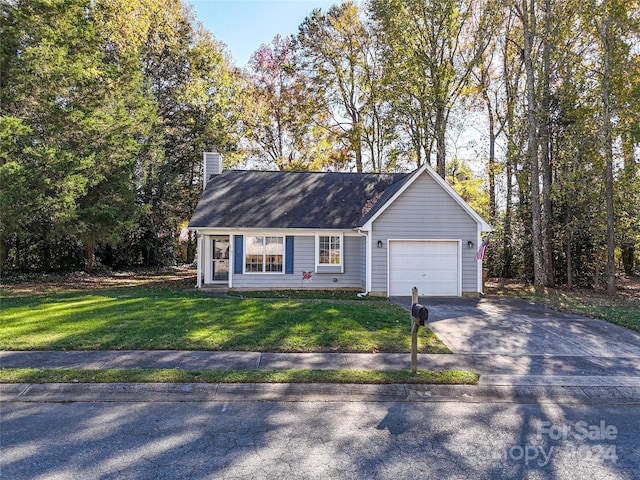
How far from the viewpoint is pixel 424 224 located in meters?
14.0

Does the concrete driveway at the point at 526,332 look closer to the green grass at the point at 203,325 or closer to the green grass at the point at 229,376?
the green grass at the point at 203,325

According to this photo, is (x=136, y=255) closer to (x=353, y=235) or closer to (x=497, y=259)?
(x=353, y=235)

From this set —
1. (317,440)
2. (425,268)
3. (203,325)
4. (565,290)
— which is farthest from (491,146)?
(317,440)

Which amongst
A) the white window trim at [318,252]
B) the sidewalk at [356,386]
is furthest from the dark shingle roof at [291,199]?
the sidewalk at [356,386]

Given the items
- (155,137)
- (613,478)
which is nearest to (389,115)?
(155,137)

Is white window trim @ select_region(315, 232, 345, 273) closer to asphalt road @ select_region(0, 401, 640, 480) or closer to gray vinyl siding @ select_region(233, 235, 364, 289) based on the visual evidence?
gray vinyl siding @ select_region(233, 235, 364, 289)

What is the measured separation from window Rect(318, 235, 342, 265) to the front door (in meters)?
3.89

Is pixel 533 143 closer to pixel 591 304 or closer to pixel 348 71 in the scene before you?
pixel 591 304

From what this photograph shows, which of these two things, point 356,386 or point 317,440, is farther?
point 356,386

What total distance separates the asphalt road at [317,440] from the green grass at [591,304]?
6187 millimetres

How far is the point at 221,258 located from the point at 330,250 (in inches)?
178

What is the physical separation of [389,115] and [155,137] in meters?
13.0

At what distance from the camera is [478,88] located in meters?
23.0

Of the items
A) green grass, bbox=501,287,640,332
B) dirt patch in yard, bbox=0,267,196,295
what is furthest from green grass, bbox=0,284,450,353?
green grass, bbox=501,287,640,332
